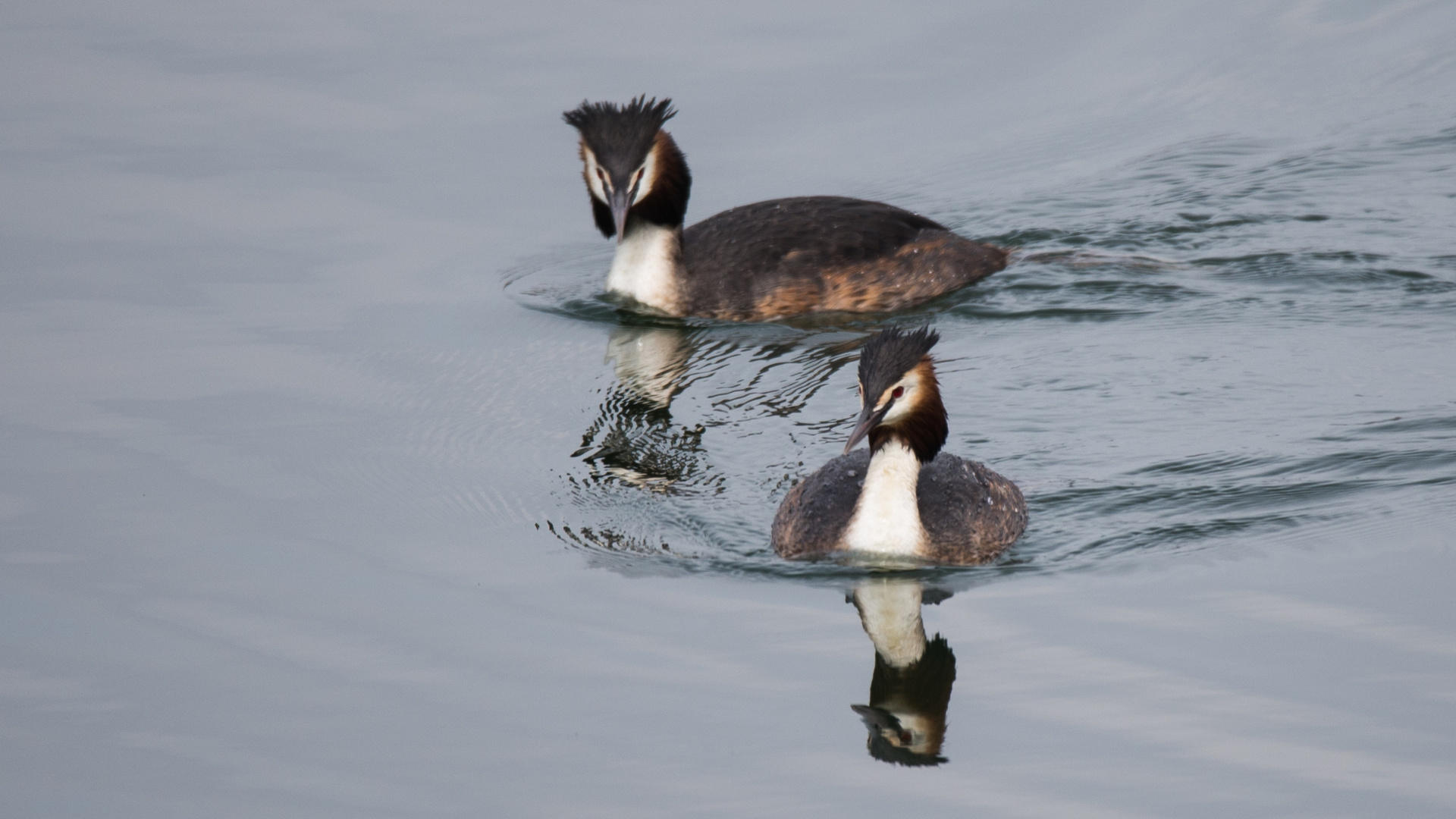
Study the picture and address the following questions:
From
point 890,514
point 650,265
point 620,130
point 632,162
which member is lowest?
point 890,514

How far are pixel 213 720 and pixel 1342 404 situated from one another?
6.99 m

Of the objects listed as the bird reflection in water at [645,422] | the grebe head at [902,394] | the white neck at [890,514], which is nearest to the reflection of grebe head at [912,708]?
the white neck at [890,514]

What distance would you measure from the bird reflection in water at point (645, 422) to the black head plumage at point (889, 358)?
6.26 feet

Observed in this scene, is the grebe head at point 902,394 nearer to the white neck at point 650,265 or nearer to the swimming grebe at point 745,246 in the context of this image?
the swimming grebe at point 745,246

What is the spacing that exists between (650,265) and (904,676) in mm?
6346

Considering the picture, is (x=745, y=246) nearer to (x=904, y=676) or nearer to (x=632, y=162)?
(x=632, y=162)

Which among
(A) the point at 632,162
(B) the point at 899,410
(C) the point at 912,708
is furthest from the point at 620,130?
(C) the point at 912,708

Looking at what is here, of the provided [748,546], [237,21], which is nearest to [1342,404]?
[748,546]

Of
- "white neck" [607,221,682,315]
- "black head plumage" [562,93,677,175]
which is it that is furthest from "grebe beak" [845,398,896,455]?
"black head plumage" [562,93,677,175]

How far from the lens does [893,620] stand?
904 cm

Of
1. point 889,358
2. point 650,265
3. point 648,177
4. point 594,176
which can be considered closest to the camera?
point 889,358

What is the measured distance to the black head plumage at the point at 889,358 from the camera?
929cm

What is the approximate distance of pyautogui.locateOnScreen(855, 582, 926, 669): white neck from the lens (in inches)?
341

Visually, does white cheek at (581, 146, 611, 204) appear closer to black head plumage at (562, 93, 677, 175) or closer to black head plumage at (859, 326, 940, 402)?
black head plumage at (562, 93, 677, 175)
